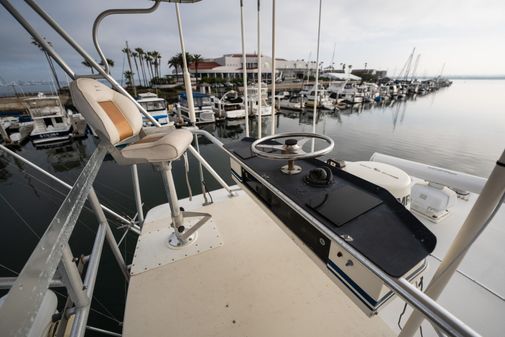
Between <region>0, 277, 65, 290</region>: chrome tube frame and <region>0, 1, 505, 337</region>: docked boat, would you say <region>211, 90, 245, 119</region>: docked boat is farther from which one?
<region>0, 277, 65, 290</region>: chrome tube frame

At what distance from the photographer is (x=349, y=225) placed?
0.92 meters

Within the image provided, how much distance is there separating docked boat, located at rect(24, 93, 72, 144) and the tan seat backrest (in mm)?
16688

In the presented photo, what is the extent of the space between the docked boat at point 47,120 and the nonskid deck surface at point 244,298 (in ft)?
55.8

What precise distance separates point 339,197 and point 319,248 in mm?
298

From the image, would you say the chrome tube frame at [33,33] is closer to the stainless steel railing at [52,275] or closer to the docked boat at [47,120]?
the stainless steel railing at [52,275]

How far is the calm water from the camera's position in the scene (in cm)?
485

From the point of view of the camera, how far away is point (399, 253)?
77 centimetres

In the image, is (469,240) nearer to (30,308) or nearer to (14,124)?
(30,308)

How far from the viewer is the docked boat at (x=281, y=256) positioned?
0.64 m

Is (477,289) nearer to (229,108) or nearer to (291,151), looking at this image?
(291,151)

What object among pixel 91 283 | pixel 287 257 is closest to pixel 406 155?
pixel 287 257

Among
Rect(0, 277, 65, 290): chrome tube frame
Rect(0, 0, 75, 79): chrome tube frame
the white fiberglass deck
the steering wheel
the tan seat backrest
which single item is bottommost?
the white fiberglass deck

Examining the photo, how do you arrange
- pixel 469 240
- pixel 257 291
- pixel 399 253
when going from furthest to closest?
pixel 257 291 → pixel 399 253 → pixel 469 240

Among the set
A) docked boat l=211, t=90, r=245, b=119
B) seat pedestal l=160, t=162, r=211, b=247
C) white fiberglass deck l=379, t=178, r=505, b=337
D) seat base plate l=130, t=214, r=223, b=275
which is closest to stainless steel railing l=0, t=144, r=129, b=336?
seat pedestal l=160, t=162, r=211, b=247
